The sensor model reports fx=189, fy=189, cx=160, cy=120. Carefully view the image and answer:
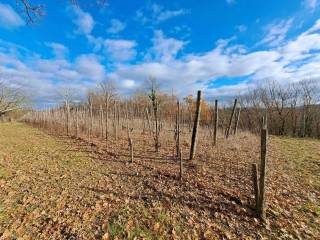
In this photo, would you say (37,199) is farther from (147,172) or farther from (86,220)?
(147,172)

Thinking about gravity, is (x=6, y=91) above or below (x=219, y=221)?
above

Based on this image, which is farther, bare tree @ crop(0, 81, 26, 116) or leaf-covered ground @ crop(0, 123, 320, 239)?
bare tree @ crop(0, 81, 26, 116)

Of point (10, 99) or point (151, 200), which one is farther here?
point (10, 99)

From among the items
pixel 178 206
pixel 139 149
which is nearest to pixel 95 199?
pixel 178 206

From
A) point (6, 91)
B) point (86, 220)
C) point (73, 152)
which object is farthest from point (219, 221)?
point (6, 91)

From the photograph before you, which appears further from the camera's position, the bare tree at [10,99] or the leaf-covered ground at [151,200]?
the bare tree at [10,99]

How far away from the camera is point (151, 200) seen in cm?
436

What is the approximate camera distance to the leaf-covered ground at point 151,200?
3314 millimetres

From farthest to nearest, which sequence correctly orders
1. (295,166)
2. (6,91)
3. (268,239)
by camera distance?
(6,91), (295,166), (268,239)

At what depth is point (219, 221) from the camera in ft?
11.8

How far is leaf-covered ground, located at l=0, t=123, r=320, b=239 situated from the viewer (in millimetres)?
3314

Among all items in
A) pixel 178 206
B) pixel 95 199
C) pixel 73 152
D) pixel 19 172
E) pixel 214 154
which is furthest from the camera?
pixel 73 152

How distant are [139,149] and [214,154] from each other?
11.8 feet

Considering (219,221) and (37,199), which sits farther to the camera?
(37,199)
